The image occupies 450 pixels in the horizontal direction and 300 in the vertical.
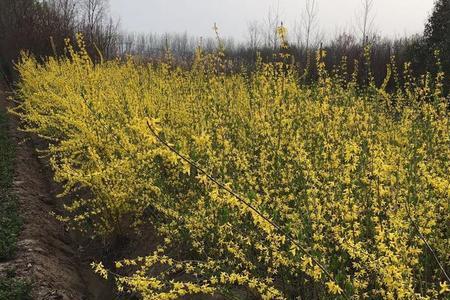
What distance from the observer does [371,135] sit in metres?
3.59

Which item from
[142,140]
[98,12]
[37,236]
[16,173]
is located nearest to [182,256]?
[142,140]

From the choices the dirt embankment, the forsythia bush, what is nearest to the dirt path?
the dirt embankment

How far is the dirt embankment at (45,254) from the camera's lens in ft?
14.3

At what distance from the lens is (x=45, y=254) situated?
16.4 ft

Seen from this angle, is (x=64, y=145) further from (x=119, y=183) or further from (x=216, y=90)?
(x=216, y=90)

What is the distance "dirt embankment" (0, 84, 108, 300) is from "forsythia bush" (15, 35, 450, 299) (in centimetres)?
47

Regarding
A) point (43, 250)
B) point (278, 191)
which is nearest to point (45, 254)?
point (43, 250)

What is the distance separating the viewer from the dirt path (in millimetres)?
4336

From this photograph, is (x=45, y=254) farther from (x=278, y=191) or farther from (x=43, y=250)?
(x=278, y=191)

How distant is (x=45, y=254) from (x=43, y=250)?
70 millimetres

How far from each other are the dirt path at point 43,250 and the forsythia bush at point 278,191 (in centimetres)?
53

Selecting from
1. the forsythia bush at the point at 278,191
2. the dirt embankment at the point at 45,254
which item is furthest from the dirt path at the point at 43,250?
the forsythia bush at the point at 278,191

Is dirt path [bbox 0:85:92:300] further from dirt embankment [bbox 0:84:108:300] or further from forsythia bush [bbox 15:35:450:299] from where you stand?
forsythia bush [bbox 15:35:450:299]

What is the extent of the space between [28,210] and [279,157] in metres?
3.88
